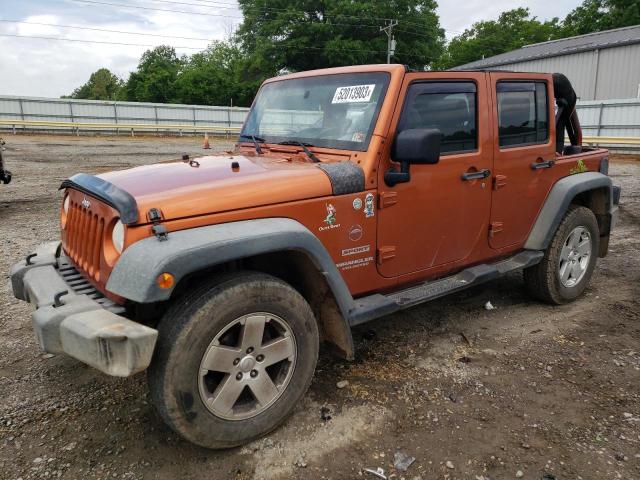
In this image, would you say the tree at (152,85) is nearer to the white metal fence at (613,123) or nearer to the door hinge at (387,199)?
the white metal fence at (613,123)

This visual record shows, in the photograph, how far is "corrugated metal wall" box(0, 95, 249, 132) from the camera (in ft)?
88.4

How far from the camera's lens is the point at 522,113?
412 centimetres

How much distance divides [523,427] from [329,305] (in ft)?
4.20

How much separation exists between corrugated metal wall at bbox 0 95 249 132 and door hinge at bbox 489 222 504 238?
2885 cm

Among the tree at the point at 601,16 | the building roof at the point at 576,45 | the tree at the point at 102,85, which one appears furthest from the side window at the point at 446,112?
the tree at the point at 102,85

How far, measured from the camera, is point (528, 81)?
4.21 metres

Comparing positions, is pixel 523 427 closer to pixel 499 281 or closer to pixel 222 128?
pixel 499 281

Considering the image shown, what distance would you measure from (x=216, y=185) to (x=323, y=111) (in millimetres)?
1169

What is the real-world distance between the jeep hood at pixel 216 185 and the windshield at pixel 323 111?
0.34 meters

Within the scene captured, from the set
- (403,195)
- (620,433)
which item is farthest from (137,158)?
(620,433)

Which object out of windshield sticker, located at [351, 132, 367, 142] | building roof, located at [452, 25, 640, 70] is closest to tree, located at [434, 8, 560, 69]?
building roof, located at [452, 25, 640, 70]

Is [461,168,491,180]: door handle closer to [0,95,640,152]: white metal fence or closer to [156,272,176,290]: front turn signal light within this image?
[156,272,176,290]: front turn signal light

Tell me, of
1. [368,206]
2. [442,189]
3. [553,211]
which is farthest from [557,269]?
[368,206]

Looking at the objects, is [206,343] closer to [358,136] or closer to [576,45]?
[358,136]
